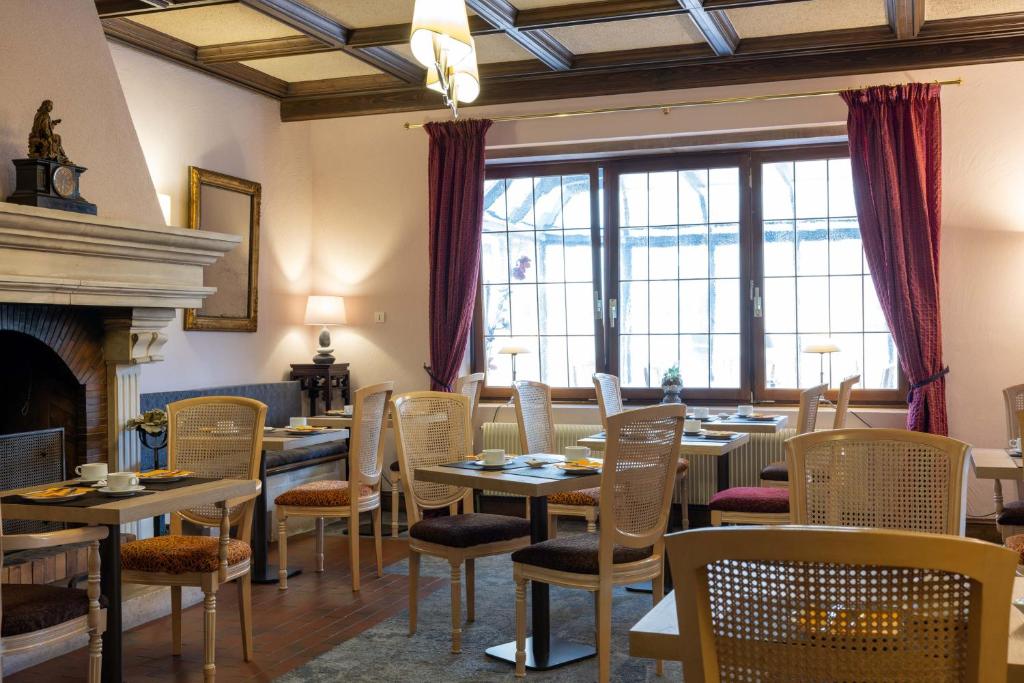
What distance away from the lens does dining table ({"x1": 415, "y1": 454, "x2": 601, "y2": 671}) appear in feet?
13.5

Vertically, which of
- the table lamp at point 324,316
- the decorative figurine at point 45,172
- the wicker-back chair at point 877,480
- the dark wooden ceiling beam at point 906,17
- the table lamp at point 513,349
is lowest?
the wicker-back chair at point 877,480

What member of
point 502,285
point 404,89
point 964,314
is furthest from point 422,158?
point 964,314

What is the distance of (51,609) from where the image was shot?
3230 mm

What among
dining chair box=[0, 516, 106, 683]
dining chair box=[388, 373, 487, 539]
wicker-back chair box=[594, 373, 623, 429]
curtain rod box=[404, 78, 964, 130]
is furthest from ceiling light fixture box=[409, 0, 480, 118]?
curtain rod box=[404, 78, 964, 130]

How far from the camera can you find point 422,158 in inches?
319

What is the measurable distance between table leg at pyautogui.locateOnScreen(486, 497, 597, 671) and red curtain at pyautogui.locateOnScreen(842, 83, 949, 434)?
11.1ft

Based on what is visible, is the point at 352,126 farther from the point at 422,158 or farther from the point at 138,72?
the point at 138,72

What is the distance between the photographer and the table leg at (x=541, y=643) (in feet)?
13.9

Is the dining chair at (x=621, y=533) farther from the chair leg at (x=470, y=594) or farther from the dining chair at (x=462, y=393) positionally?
the dining chair at (x=462, y=393)

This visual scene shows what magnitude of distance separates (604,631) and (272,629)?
1814mm

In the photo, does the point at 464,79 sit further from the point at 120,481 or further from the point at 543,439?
the point at 543,439

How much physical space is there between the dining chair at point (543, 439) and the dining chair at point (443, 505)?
0.53 meters

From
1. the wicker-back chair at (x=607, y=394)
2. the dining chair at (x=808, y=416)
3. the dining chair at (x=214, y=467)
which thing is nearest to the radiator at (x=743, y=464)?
the dining chair at (x=808, y=416)

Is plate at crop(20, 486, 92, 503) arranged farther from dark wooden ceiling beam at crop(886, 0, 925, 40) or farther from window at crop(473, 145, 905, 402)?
dark wooden ceiling beam at crop(886, 0, 925, 40)
